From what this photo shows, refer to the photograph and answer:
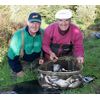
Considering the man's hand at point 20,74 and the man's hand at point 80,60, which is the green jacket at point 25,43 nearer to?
the man's hand at point 20,74

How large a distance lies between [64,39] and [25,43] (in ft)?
1.43

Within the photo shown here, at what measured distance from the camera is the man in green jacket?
177 inches

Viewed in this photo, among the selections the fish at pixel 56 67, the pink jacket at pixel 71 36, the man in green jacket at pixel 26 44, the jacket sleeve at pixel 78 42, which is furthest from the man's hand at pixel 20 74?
the jacket sleeve at pixel 78 42

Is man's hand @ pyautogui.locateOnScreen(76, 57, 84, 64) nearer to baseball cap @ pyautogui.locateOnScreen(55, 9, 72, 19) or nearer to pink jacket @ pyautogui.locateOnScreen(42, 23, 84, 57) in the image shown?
pink jacket @ pyautogui.locateOnScreen(42, 23, 84, 57)

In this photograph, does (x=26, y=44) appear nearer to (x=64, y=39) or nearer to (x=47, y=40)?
(x=47, y=40)

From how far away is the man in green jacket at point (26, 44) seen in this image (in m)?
4.49

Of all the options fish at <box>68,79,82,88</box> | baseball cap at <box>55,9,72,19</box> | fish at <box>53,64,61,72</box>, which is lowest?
fish at <box>68,79,82,88</box>

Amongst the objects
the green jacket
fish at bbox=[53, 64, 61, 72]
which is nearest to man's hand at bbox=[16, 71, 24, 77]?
the green jacket

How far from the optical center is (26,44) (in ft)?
14.8

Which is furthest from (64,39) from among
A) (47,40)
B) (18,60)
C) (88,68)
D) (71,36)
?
(18,60)

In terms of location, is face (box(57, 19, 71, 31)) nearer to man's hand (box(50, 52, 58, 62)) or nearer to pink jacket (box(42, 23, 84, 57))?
pink jacket (box(42, 23, 84, 57))

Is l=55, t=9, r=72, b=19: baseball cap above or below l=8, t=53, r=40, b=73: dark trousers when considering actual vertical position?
above
